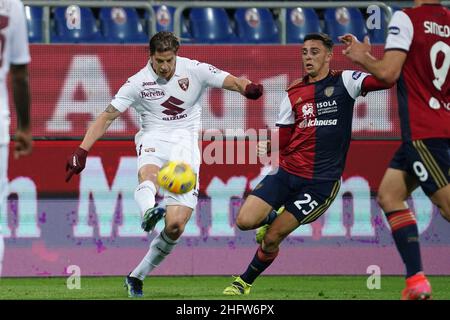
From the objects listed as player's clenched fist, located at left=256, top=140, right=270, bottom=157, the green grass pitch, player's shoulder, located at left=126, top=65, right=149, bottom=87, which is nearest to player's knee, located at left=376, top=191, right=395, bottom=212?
the green grass pitch

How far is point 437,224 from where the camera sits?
1202 cm

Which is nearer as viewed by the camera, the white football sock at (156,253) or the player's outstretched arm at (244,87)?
the player's outstretched arm at (244,87)

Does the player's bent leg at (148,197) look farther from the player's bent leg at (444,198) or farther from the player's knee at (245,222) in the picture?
the player's bent leg at (444,198)

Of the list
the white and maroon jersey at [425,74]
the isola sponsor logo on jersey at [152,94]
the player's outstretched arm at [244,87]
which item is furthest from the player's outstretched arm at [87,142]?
the white and maroon jersey at [425,74]

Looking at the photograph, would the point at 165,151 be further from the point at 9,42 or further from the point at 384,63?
the point at 9,42

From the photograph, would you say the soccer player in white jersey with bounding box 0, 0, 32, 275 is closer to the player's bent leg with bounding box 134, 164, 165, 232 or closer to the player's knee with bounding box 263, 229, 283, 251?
the player's bent leg with bounding box 134, 164, 165, 232

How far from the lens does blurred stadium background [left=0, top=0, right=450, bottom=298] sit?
38.6 ft

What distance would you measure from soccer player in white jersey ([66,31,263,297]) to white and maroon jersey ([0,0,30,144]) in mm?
2911

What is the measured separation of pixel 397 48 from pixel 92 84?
5395 millimetres

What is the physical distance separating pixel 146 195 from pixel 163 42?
1346 millimetres

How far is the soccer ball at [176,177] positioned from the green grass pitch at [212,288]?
0.93m

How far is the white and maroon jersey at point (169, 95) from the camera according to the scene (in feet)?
32.1

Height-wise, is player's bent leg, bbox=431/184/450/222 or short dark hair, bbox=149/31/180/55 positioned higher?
short dark hair, bbox=149/31/180/55
